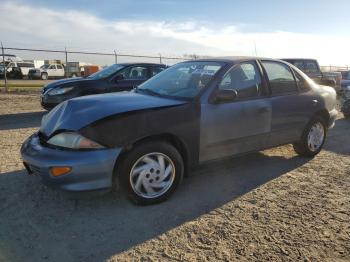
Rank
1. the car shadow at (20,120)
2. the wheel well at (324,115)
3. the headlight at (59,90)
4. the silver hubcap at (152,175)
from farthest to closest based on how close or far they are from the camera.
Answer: the headlight at (59,90)
the car shadow at (20,120)
the wheel well at (324,115)
the silver hubcap at (152,175)

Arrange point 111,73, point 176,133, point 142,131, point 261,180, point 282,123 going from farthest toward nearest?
point 111,73 < point 282,123 < point 261,180 < point 176,133 < point 142,131

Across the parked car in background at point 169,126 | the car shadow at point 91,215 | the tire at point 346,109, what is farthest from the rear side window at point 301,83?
the tire at point 346,109

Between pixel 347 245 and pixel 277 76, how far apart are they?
2.74 m

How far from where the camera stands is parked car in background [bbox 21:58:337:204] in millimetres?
3717

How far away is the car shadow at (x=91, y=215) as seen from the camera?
Result: 322 centimetres

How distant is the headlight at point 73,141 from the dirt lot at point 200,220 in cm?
70

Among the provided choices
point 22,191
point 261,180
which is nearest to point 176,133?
point 261,180

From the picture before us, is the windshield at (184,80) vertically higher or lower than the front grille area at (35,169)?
higher

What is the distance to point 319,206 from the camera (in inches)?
164

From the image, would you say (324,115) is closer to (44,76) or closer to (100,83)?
(100,83)

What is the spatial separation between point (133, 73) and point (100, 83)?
Result: 100cm

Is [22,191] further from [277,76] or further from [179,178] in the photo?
[277,76]

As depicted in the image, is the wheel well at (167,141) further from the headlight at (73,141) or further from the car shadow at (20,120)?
the car shadow at (20,120)

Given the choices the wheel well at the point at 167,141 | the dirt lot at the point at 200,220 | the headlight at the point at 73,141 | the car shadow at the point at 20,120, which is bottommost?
the dirt lot at the point at 200,220
